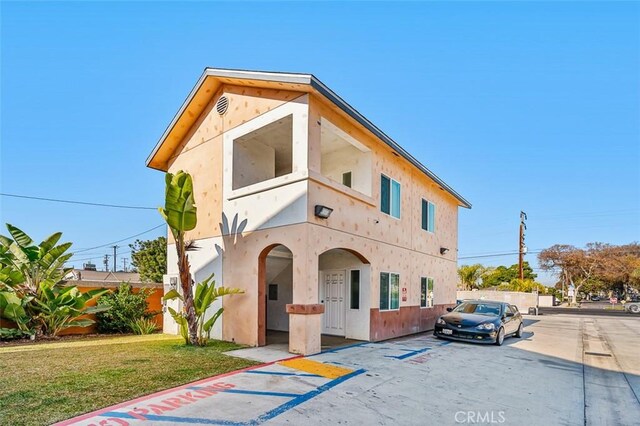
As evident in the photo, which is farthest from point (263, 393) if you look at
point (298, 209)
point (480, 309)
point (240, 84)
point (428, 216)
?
point (428, 216)

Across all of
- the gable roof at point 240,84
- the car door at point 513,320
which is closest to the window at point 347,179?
the gable roof at point 240,84

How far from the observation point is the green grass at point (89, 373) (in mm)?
4965

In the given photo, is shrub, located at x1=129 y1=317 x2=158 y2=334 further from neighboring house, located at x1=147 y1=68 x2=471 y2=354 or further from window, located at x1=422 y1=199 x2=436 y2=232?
window, located at x1=422 y1=199 x2=436 y2=232

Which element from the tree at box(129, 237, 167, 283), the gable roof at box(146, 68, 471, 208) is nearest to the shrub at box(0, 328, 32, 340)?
the gable roof at box(146, 68, 471, 208)

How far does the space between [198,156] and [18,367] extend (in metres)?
7.92

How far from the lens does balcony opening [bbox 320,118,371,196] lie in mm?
11613

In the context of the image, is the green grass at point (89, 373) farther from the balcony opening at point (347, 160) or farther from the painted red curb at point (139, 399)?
the balcony opening at point (347, 160)

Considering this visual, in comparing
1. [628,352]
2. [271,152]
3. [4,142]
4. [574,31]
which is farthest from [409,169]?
[4,142]

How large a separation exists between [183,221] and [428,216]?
1120 cm

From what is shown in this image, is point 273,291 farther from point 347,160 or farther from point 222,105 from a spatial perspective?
point 222,105

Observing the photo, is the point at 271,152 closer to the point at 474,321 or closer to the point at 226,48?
the point at 226,48

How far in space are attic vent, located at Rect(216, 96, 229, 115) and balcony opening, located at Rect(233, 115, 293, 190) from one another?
1.30 meters
